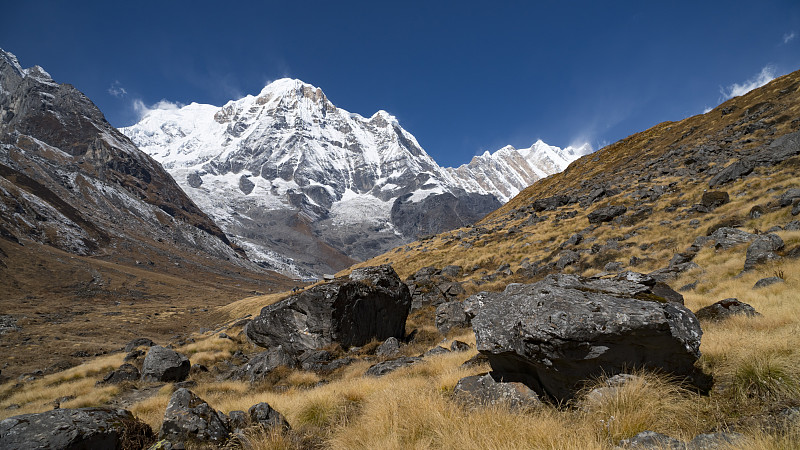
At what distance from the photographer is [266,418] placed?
5953 mm

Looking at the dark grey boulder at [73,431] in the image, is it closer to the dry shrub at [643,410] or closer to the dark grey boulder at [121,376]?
the dry shrub at [643,410]

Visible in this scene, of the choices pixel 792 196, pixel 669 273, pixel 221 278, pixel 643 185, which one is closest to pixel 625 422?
pixel 669 273

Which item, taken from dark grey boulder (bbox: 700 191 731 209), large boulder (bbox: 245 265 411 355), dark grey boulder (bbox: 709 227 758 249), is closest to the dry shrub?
large boulder (bbox: 245 265 411 355)

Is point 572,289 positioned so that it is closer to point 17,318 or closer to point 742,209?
point 742,209

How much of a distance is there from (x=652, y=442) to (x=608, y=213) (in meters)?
26.1

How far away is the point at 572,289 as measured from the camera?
546 cm

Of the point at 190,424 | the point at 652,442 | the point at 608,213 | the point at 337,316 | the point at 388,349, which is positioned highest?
the point at 608,213

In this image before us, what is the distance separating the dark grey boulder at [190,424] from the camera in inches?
203

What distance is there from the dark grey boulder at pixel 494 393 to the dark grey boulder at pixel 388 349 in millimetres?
7564

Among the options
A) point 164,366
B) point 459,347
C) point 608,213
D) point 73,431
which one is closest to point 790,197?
point 608,213

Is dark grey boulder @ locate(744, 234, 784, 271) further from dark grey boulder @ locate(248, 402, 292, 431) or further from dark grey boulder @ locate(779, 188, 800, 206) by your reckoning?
dark grey boulder @ locate(248, 402, 292, 431)

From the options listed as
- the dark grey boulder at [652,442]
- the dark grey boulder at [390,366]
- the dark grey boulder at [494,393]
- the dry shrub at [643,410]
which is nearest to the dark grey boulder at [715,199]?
the dark grey boulder at [390,366]

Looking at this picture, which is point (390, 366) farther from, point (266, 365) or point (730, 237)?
point (730, 237)

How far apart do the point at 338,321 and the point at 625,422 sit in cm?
1172
